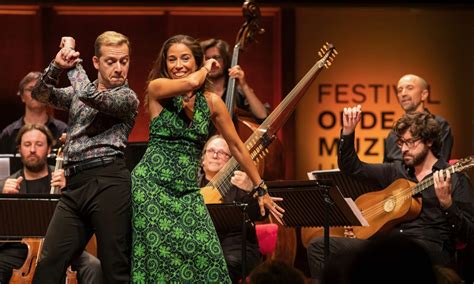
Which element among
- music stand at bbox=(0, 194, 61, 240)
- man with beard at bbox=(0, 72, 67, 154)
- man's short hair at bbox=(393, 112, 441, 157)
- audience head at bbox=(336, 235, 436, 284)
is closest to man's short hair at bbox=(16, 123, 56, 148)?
man with beard at bbox=(0, 72, 67, 154)

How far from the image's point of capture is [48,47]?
865cm

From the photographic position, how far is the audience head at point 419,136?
597cm

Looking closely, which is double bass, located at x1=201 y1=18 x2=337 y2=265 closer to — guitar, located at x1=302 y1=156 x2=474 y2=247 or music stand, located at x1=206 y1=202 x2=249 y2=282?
music stand, located at x1=206 y1=202 x2=249 y2=282

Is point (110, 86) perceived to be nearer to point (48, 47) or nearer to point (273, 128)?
point (273, 128)

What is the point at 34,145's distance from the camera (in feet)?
21.7

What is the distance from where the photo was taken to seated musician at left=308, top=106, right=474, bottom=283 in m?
5.66

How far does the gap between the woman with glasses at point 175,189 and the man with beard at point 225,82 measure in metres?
2.46

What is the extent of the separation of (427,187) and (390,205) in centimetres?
27

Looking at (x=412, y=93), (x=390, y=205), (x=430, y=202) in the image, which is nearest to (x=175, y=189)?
(x=390, y=205)

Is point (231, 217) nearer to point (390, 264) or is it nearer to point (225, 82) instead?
point (225, 82)

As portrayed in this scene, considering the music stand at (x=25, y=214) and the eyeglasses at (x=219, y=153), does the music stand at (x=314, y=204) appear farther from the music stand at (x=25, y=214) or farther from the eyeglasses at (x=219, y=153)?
the music stand at (x=25, y=214)

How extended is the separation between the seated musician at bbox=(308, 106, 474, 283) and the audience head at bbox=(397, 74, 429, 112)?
3.55ft

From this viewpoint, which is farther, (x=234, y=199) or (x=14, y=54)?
(x=14, y=54)

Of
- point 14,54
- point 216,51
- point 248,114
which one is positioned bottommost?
point 248,114
